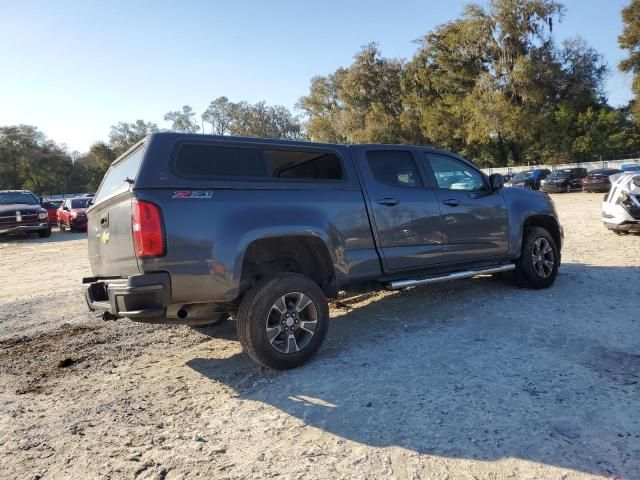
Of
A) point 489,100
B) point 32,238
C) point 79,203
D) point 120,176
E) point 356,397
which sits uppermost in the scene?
point 489,100

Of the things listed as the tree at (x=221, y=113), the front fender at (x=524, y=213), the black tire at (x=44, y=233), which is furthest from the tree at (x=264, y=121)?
the front fender at (x=524, y=213)

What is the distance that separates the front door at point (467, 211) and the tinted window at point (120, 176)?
3196 mm

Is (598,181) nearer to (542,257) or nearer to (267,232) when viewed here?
(542,257)

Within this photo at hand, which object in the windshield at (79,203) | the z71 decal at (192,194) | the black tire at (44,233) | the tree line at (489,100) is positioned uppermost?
the tree line at (489,100)

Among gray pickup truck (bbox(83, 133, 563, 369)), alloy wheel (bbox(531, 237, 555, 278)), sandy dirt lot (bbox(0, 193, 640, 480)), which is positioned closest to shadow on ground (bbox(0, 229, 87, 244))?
sandy dirt lot (bbox(0, 193, 640, 480))

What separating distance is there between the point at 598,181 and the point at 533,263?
24701 mm

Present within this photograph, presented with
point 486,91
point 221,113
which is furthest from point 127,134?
point 486,91

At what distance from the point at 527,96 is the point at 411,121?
13643 millimetres

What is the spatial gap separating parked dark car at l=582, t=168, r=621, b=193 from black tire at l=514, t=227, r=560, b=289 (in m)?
24.0

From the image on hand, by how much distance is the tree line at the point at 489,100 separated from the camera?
4203 centimetres

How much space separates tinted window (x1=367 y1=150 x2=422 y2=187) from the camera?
506 centimetres

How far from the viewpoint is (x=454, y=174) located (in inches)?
229

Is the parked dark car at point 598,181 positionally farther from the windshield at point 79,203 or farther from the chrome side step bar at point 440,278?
the windshield at point 79,203

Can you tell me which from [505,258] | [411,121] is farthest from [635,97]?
[505,258]
